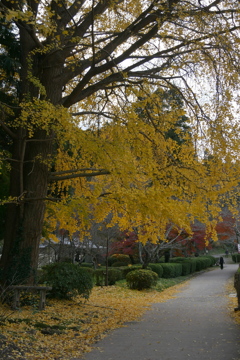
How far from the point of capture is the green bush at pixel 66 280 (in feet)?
34.7

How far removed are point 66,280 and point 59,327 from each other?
3021 mm

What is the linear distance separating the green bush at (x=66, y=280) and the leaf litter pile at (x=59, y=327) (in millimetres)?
275

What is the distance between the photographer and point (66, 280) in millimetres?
10594

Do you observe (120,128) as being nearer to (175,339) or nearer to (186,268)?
(175,339)

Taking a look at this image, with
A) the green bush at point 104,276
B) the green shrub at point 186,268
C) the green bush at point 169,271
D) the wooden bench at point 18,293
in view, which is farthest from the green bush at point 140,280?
the green shrub at point 186,268

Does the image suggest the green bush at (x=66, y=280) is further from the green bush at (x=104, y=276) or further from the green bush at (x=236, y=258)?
the green bush at (x=236, y=258)

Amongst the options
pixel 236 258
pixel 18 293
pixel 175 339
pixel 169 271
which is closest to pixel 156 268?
pixel 169 271

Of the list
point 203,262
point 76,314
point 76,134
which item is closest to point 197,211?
point 76,134

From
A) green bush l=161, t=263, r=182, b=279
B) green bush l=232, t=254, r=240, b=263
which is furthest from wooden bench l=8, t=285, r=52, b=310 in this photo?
green bush l=232, t=254, r=240, b=263

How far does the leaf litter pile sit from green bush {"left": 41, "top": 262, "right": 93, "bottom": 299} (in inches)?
10.8

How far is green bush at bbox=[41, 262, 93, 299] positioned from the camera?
34.7ft

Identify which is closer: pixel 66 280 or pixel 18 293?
pixel 18 293

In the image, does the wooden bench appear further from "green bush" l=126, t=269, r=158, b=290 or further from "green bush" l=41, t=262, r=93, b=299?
"green bush" l=126, t=269, r=158, b=290

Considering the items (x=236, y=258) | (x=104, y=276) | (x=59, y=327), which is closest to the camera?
(x=59, y=327)
